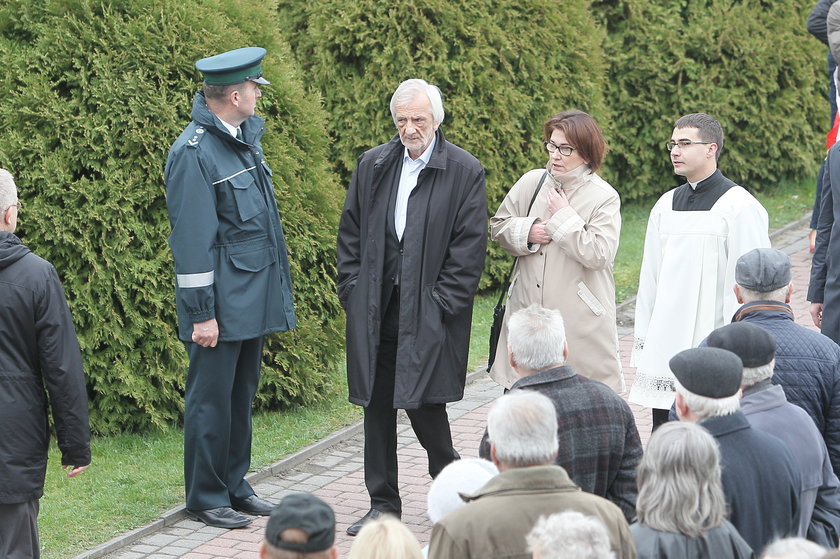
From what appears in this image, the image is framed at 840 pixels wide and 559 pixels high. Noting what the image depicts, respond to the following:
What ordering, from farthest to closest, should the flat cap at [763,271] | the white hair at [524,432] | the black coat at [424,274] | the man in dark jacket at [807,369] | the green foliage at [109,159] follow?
the green foliage at [109,159] < the black coat at [424,274] < the flat cap at [763,271] < the man in dark jacket at [807,369] < the white hair at [524,432]

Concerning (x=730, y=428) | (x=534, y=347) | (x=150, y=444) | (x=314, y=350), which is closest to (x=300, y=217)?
(x=314, y=350)

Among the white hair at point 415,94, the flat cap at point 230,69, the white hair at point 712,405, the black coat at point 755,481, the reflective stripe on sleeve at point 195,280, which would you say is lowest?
the black coat at point 755,481

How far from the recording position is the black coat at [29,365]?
498 cm

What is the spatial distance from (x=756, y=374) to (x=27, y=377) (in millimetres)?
3010

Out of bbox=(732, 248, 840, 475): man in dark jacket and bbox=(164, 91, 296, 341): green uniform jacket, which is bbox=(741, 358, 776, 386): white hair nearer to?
bbox=(732, 248, 840, 475): man in dark jacket

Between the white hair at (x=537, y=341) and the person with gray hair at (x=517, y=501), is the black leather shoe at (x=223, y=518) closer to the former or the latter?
the white hair at (x=537, y=341)

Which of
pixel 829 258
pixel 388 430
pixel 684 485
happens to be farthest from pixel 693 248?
pixel 684 485

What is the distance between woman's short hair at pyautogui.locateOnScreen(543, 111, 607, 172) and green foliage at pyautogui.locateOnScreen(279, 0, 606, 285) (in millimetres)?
4501

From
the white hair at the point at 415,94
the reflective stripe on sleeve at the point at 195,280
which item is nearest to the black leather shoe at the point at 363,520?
the reflective stripe on sleeve at the point at 195,280

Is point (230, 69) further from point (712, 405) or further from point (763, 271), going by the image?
point (712, 405)

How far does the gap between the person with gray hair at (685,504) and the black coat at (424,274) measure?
2.38 metres

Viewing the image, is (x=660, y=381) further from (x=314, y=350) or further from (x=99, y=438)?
(x=99, y=438)

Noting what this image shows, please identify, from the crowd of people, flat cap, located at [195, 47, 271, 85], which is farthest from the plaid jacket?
flat cap, located at [195, 47, 271, 85]

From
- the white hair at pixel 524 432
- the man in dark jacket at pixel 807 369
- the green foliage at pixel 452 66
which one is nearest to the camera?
the white hair at pixel 524 432
